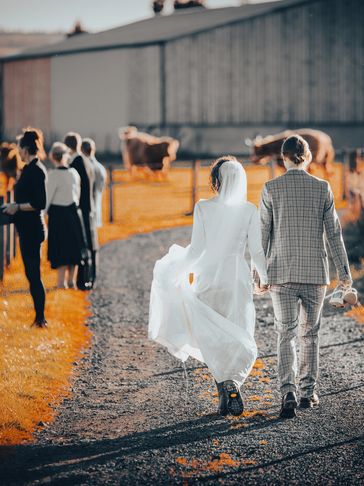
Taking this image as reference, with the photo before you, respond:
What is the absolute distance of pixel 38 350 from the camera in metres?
8.20

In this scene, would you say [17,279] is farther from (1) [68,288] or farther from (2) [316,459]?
(2) [316,459]

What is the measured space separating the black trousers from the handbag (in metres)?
1.67

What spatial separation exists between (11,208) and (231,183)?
2783 millimetres

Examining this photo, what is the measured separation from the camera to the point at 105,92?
39594 mm

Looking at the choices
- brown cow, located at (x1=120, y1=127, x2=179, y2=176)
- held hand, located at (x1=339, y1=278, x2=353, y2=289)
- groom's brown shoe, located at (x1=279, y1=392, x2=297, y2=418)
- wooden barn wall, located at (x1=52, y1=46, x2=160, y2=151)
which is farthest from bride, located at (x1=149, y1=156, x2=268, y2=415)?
wooden barn wall, located at (x1=52, y1=46, x2=160, y2=151)

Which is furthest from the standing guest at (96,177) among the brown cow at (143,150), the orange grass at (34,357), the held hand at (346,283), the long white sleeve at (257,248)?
the brown cow at (143,150)

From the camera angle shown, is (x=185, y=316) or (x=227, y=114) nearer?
(x=185, y=316)

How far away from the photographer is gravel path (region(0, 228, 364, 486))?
5164mm

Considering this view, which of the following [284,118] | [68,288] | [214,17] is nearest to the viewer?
[68,288]

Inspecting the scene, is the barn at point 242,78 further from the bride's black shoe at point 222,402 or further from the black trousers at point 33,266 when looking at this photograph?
the bride's black shoe at point 222,402

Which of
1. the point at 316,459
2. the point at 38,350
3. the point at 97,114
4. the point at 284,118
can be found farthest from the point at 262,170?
the point at 316,459

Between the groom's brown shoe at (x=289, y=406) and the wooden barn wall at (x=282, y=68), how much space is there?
31352 mm

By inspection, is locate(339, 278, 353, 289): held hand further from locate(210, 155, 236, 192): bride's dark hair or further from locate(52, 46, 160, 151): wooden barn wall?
locate(52, 46, 160, 151): wooden barn wall

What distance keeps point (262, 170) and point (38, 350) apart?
2292 cm
